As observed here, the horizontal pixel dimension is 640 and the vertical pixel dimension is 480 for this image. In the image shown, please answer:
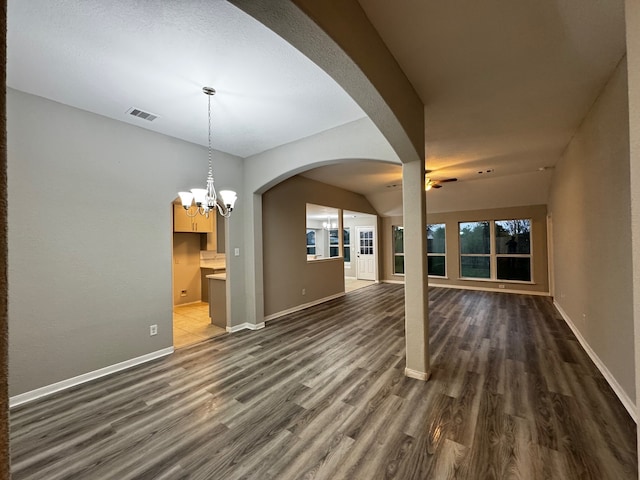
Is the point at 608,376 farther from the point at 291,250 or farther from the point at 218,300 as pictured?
the point at 218,300

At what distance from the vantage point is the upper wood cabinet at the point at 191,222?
577 centimetres

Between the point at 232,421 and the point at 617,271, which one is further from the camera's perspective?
the point at 617,271

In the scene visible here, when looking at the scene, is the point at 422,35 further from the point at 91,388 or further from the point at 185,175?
the point at 91,388

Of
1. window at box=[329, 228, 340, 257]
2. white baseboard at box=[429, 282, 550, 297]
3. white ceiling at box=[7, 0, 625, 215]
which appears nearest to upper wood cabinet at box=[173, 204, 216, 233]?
white ceiling at box=[7, 0, 625, 215]

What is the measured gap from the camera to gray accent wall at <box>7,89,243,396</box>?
244 cm

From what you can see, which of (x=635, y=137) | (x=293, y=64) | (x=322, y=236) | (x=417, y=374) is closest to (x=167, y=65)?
(x=293, y=64)

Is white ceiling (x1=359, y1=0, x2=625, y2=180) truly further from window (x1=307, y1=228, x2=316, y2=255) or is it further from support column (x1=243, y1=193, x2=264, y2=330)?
window (x1=307, y1=228, x2=316, y2=255)

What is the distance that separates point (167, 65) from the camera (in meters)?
2.13

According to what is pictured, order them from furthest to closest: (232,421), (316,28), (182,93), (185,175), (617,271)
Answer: (185,175) → (182,93) → (617,271) → (232,421) → (316,28)

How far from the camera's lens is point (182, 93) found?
8.27ft

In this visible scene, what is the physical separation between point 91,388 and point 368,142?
13.1 feet

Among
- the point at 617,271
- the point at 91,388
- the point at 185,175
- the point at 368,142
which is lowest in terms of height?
the point at 91,388

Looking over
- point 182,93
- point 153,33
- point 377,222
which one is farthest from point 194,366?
point 377,222

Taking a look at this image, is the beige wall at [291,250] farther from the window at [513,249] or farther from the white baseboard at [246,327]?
the window at [513,249]
